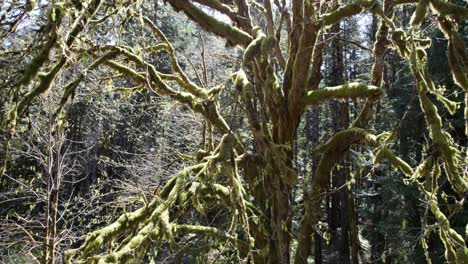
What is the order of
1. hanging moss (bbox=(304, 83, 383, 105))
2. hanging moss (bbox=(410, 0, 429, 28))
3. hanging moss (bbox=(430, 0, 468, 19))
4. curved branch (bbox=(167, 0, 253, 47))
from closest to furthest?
hanging moss (bbox=(410, 0, 429, 28)), hanging moss (bbox=(430, 0, 468, 19)), hanging moss (bbox=(304, 83, 383, 105)), curved branch (bbox=(167, 0, 253, 47))

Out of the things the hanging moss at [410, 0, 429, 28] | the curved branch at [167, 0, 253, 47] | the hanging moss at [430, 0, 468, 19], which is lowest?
the hanging moss at [410, 0, 429, 28]

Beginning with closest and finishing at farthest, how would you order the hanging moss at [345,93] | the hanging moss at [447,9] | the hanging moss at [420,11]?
the hanging moss at [420,11]
the hanging moss at [447,9]
the hanging moss at [345,93]

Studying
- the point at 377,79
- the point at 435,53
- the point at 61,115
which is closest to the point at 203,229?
the point at 61,115

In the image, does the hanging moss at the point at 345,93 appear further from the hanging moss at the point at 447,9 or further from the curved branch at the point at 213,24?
the hanging moss at the point at 447,9

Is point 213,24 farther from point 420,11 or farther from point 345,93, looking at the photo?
point 420,11

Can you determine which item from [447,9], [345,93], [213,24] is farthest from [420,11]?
[213,24]

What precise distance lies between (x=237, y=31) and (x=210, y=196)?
7.28 ft

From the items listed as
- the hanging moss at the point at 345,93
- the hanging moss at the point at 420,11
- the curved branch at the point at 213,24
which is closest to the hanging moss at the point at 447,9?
the hanging moss at the point at 420,11

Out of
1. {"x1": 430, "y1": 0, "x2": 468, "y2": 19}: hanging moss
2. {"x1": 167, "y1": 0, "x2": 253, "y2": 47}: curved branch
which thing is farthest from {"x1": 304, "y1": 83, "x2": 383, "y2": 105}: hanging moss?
{"x1": 430, "y1": 0, "x2": 468, "y2": 19}: hanging moss

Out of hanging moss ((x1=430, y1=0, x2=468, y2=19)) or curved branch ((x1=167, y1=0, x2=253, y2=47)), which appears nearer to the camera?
hanging moss ((x1=430, y1=0, x2=468, y2=19))

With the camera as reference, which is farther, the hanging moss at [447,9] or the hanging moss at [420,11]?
the hanging moss at [447,9]

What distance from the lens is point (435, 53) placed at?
1479 cm

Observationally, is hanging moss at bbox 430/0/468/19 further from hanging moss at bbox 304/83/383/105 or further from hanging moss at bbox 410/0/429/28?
hanging moss at bbox 304/83/383/105

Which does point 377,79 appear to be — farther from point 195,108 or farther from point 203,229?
point 203,229
